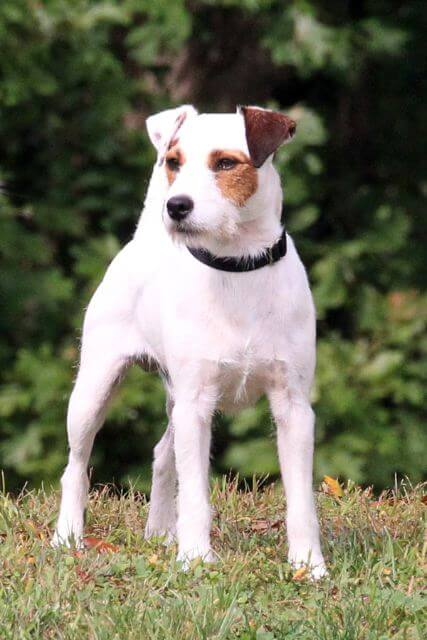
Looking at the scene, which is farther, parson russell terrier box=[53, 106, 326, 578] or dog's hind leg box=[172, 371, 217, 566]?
dog's hind leg box=[172, 371, 217, 566]

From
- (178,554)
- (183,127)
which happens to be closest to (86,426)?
(178,554)

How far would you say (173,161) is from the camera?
5.27 metres

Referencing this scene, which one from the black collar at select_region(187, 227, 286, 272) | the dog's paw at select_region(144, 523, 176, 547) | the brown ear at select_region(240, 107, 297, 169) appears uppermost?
the brown ear at select_region(240, 107, 297, 169)

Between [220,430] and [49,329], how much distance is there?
1447 mm

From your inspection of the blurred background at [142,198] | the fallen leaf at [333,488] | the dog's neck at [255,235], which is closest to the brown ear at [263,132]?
the dog's neck at [255,235]

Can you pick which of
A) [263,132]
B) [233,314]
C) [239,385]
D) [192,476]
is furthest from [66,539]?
[263,132]

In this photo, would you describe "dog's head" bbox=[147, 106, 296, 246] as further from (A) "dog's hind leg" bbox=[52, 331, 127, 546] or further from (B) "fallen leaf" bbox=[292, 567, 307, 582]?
(B) "fallen leaf" bbox=[292, 567, 307, 582]

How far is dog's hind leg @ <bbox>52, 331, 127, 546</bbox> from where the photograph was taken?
5.94m

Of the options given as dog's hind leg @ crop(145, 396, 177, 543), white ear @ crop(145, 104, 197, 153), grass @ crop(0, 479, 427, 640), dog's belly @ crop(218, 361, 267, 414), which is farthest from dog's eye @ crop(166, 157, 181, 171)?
grass @ crop(0, 479, 427, 640)

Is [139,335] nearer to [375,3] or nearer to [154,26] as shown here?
[154,26]

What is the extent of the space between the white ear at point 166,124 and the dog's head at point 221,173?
0.70 ft

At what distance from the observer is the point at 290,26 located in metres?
9.82

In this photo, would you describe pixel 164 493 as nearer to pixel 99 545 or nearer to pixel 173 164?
pixel 99 545

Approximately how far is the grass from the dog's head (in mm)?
1276
